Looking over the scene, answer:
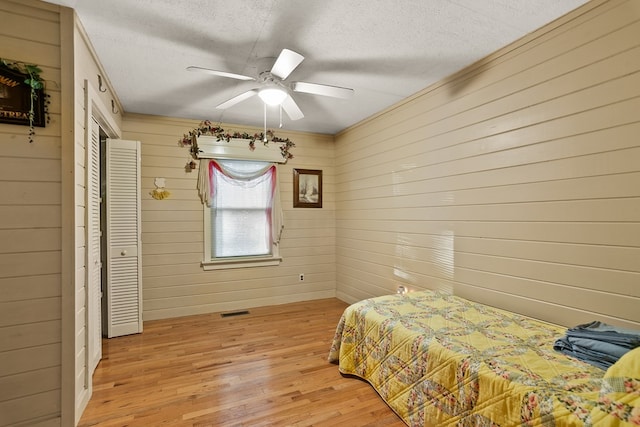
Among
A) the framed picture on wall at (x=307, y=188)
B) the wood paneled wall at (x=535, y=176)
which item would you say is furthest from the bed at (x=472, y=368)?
the framed picture on wall at (x=307, y=188)

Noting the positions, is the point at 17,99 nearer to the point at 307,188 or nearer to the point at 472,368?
the point at 472,368

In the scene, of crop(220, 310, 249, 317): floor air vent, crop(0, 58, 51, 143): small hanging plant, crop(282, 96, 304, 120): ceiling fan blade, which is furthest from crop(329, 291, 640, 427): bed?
crop(0, 58, 51, 143): small hanging plant

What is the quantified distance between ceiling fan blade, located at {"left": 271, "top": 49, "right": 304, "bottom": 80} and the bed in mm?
2023

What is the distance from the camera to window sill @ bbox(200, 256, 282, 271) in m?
4.19

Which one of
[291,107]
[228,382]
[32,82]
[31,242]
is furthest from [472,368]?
[32,82]

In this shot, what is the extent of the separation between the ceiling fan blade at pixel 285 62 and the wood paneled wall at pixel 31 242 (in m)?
1.38

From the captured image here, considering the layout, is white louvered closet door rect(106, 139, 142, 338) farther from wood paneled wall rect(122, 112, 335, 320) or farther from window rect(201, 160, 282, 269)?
window rect(201, 160, 282, 269)

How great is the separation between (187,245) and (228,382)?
2.17 metres

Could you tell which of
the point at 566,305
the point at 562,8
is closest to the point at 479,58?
the point at 562,8

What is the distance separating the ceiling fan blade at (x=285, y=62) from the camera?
2.04 m

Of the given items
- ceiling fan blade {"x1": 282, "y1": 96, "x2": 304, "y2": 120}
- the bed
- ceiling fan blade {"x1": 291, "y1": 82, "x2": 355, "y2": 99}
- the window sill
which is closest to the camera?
the bed

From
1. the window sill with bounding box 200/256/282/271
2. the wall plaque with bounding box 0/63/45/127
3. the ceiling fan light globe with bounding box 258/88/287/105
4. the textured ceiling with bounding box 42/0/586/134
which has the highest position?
the textured ceiling with bounding box 42/0/586/134

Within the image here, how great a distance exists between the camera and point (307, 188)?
4816 mm

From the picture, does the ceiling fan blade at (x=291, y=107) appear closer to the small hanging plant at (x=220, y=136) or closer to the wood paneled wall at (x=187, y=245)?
the small hanging plant at (x=220, y=136)
